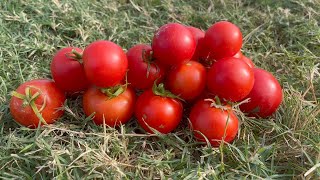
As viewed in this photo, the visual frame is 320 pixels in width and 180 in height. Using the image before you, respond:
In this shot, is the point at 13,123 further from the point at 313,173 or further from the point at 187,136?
the point at 313,173

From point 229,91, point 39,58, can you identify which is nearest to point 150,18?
point 39,58

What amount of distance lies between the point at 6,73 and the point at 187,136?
2.68 ft

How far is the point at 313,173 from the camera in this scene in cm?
129

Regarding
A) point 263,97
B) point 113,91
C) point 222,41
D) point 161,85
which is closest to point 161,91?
point 161,85

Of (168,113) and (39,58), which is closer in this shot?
(168,113)

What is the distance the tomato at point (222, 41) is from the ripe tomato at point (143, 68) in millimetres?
189

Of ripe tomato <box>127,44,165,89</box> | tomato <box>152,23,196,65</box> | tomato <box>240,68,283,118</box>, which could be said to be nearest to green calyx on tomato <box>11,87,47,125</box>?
ripe tomato <box>127,44,165,89</box>

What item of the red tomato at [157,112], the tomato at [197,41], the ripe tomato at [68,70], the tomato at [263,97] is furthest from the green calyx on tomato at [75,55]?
the tomato at [263,97]

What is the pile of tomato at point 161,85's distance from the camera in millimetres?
1347

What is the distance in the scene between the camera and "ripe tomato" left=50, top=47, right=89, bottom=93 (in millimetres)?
1397

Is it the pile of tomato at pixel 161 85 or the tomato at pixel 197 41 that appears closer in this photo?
the pile of tomato at pixel 161 85

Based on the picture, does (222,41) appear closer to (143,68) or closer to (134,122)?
(143,68)

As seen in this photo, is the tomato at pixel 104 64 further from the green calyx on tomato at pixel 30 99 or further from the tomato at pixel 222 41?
the tomato at pixel 222 41

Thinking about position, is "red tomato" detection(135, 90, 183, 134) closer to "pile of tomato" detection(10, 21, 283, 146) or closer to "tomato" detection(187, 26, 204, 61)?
"pile of tomato" detection(10, 21, 283, 146)
